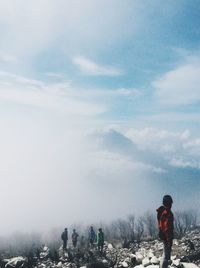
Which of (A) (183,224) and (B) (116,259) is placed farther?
(A) (183,224)

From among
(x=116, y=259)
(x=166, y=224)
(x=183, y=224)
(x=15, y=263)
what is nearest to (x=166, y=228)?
(x=166, y=224)

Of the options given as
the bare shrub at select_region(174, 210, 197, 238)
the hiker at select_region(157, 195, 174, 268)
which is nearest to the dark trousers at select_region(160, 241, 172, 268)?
the hiker at select_region(157, 195, 174, 268)

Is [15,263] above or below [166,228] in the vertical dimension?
below

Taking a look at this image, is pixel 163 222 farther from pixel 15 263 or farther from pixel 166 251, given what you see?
pixel 15 263

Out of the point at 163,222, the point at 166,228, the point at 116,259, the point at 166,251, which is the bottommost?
the point at 116,259

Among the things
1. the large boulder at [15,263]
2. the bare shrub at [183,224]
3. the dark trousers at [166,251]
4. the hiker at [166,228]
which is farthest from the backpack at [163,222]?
the bare shrub at [183,224]

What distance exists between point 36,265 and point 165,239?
13.5 m

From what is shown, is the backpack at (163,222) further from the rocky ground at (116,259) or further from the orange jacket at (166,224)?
the rocky ground at (116,259)

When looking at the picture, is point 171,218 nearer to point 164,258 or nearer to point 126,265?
point 164,258

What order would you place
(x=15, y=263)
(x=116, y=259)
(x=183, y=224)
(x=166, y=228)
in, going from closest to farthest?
(x=166, y=228), (x=116, y=259), (x=15, y=263), (x=183, y=224)

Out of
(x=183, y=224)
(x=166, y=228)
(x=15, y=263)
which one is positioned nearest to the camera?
(x=166, y=228)

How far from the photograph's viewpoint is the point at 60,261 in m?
22.1

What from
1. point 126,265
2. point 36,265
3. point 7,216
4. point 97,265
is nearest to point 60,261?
point 36,265

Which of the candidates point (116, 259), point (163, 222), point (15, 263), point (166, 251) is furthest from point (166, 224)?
point (15, 263)
